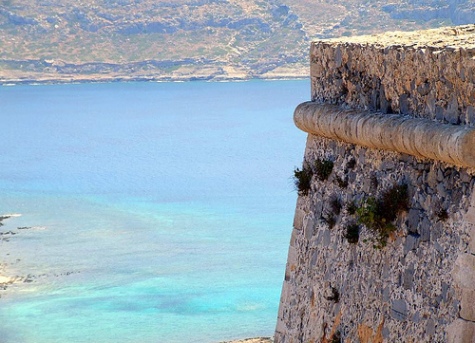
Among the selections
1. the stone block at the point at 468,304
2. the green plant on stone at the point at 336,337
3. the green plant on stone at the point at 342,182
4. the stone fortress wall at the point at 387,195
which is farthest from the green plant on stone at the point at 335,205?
the stone block at the point at 468,304

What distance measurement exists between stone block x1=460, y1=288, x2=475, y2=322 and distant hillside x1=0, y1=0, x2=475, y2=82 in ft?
393

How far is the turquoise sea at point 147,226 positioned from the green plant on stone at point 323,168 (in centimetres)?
1513

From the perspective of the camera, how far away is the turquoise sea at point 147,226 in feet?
84.0

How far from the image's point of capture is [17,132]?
275 ft

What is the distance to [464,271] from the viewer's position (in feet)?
18.4

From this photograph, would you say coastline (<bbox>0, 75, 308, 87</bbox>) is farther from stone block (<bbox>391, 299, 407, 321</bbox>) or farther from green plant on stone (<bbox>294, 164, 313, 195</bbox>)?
stone block (<bbox>391, 299, 407, 321</bbox>)

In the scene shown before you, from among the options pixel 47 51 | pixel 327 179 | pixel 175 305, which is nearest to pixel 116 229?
pixel 175 305

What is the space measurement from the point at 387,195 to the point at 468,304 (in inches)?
40.3

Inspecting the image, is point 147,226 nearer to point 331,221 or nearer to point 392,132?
point 331,221

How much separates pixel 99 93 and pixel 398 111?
121 m

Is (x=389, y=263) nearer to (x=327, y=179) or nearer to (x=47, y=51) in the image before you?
(x=327, y=179)

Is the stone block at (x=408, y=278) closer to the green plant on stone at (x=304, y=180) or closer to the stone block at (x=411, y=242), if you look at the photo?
Answer: the stone block at (x=411, y=242)

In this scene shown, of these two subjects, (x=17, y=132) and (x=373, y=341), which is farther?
(x=17, y=132)

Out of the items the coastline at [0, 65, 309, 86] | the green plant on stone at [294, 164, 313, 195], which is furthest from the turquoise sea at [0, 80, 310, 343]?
the coastline at [0, 65, 309, 86]
